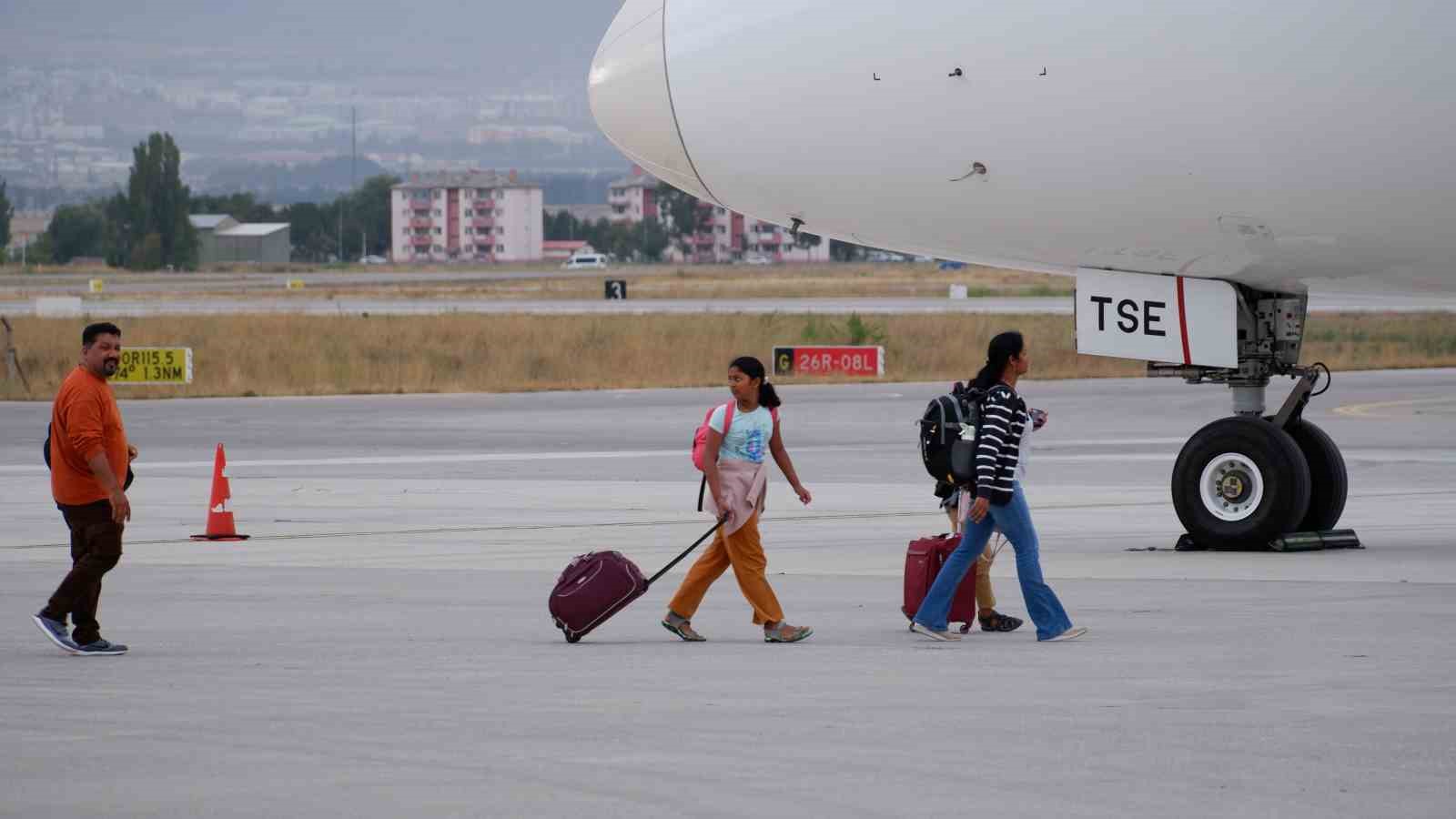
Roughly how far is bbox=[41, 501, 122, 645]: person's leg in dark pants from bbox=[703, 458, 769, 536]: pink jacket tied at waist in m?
3.25

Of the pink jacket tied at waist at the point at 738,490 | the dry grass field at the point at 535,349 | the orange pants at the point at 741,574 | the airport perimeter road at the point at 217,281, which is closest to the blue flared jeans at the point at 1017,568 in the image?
the orange pants at the point at 741,574

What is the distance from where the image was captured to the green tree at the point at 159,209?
587 ft

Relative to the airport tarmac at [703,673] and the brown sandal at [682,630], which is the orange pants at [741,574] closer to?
the brown sandal at [682,630]

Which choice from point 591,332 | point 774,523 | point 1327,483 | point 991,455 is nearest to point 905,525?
point 774,523

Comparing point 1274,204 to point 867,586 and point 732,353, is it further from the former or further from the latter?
point 732,353

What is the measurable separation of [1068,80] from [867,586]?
3.57 metres

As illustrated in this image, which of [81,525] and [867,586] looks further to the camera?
[867,586]

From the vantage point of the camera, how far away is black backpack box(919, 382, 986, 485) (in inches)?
429

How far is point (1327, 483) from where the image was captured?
15180mm

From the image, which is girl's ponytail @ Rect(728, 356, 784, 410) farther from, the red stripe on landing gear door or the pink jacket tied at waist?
the red stripe on landing gear door

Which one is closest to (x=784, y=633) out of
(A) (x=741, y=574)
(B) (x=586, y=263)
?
(A) (x=741, y=574)

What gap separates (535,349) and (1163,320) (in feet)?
101

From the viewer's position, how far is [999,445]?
35.0 feet

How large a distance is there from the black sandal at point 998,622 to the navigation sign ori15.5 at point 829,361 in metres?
28.3
